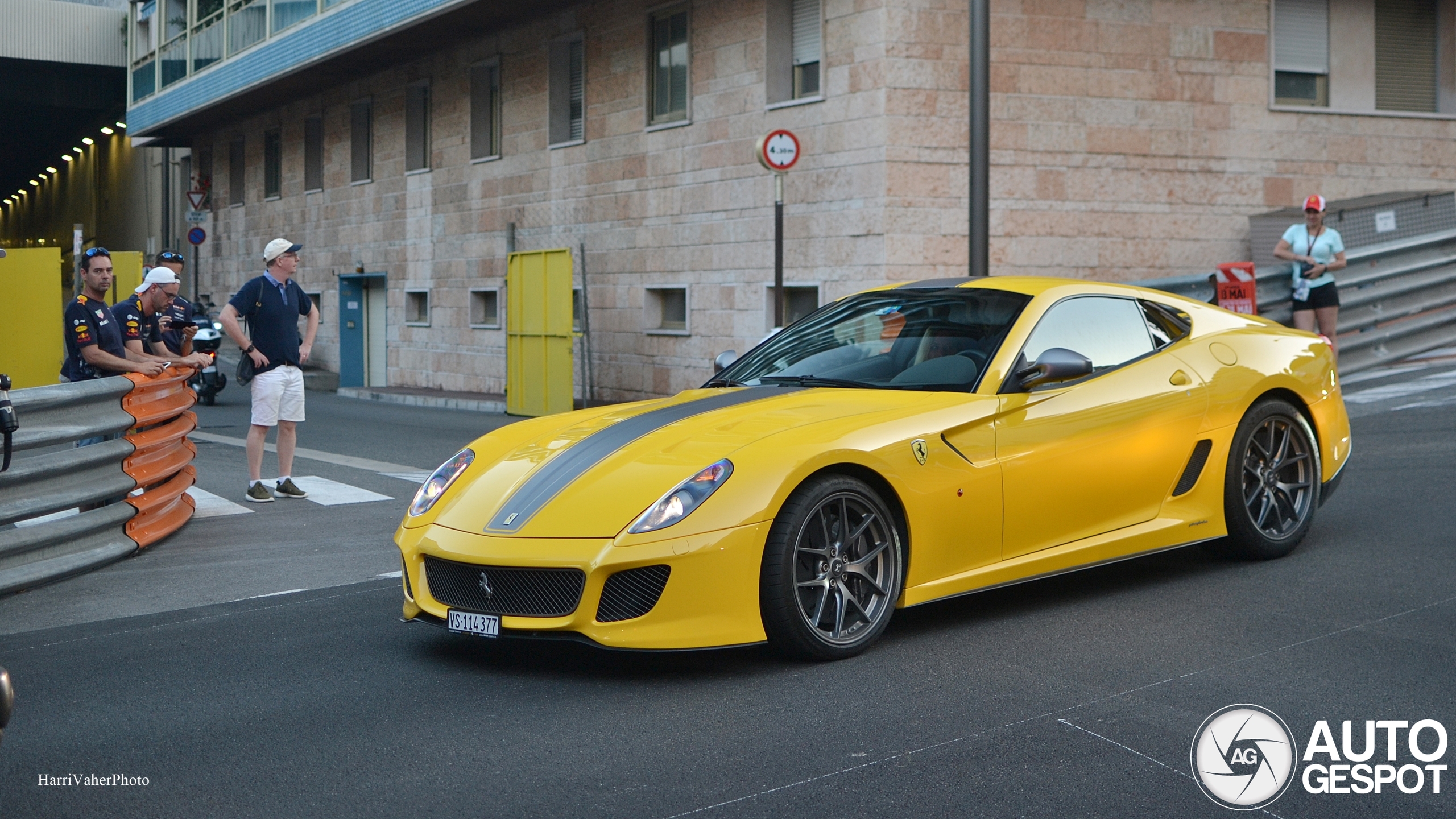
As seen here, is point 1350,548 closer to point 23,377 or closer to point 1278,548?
point 1278,548

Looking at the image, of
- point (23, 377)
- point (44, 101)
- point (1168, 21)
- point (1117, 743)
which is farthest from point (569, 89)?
point (44, 101)

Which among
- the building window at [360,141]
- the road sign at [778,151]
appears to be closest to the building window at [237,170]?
the building window at [360,141]

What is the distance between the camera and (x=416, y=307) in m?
25.9

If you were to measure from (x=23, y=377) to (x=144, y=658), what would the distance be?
6633 mm

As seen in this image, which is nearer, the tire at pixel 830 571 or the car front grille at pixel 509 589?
the car front grille at pixel 509 589

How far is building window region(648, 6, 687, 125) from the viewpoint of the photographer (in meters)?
18.6

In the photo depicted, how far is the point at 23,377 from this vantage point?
11.2 meters

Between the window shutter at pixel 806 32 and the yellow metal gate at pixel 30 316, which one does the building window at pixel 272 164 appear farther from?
the yellow metal gate at pixel 30 316

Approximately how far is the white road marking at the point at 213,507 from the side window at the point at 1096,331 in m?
5.72

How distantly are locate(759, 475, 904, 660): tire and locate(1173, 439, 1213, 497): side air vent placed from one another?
1.70 meters

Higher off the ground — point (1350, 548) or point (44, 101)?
point (44, 101)

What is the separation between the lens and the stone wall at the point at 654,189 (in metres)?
15.7

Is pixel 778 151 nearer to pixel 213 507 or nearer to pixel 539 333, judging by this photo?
pixel 539 333

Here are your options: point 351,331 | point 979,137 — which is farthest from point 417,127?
point 979,137
